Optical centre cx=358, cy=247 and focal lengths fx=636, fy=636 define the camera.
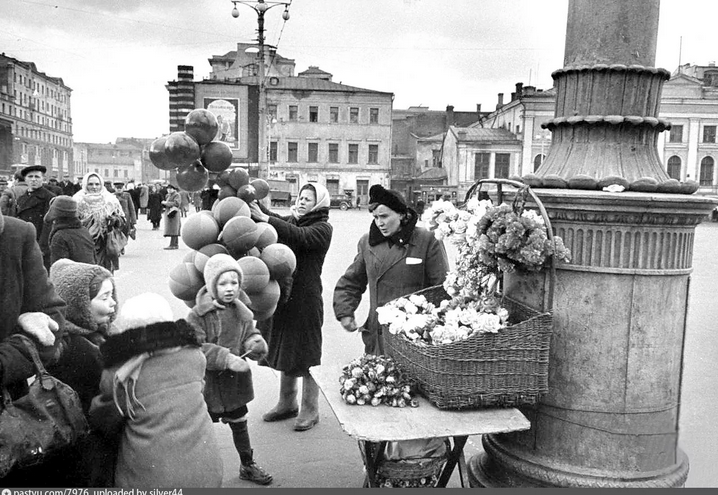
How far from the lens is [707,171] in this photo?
49.9m

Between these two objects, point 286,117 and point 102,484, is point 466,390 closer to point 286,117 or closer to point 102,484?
point 102,484

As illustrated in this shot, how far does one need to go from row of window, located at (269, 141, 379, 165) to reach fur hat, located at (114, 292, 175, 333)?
5167 cm

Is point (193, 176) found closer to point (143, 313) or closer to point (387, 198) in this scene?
point (387, 198)

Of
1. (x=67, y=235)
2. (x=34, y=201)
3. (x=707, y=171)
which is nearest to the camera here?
(x=67, y=235)

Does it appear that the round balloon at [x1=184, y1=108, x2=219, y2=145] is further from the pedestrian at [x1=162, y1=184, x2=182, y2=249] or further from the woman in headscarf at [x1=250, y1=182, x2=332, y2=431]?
the pedestrian at [x1=162, y1=184, x2=182, y2=249]

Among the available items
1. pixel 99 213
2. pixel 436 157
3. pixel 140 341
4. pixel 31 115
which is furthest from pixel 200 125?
pixel 436 157

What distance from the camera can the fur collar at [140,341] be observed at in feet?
8.74

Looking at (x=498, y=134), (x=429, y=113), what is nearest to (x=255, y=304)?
(x=498, y=134)

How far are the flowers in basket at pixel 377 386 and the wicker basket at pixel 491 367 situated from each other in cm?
11

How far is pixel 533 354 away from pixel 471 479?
1063 mm

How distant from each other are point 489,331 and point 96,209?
659cm

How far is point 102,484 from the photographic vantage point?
2.88 m

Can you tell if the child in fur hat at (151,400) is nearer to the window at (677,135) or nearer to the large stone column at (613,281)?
the large stone column at (613,281)

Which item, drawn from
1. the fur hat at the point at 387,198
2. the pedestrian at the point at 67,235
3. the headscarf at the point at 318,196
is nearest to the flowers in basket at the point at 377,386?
the fur hat at the point at 387,198
